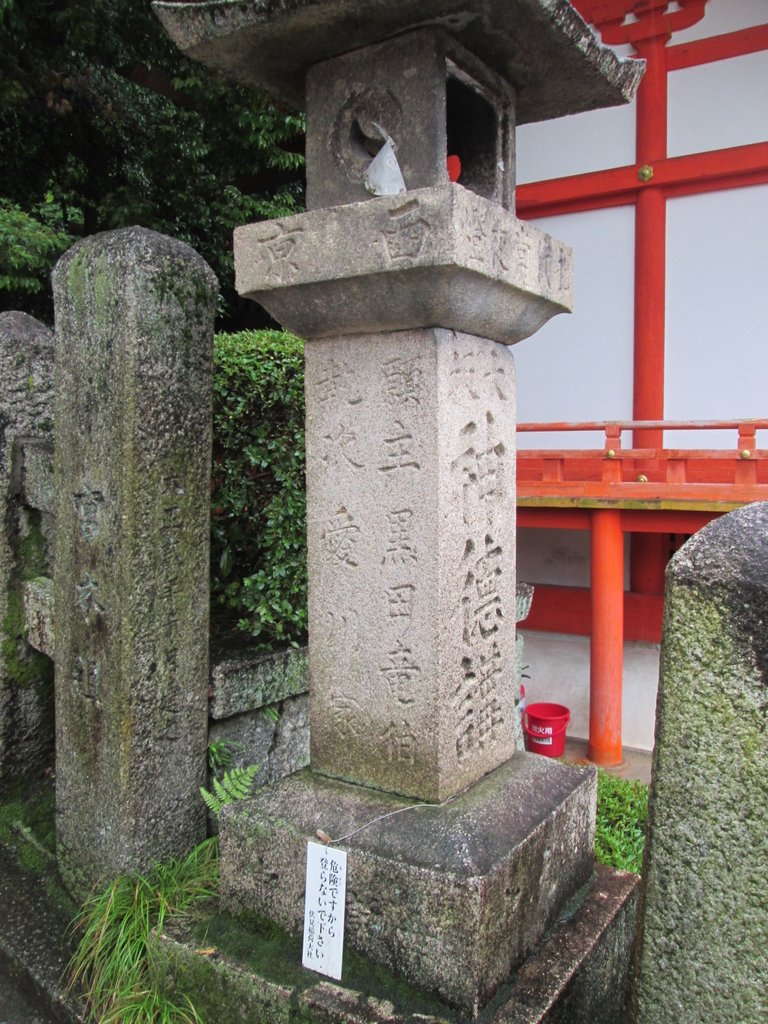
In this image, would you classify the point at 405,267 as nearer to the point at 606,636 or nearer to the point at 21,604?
the point at 21,604

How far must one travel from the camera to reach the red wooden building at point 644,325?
6.50 meters

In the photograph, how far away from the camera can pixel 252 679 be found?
2.44m

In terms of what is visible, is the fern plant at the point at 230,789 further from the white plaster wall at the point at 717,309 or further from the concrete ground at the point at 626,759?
the white plaster wall at the point at 717,309

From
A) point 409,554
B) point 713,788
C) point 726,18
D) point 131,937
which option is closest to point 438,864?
point 409,554

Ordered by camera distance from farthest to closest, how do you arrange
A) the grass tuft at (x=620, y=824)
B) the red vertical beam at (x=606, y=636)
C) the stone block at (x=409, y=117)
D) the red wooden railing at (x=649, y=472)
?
the red vertical beam at (x=606, y=636), the red wooden railing at (x=649, y=472), the grass tuft at (x=620, y=824), the stone block at (x=409, y=117)

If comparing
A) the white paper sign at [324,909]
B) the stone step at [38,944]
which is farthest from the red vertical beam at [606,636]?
the white paper sign at [324,909]

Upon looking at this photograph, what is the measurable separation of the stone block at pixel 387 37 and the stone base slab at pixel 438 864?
174 centimetres

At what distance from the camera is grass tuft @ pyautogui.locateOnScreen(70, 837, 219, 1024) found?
1.88m

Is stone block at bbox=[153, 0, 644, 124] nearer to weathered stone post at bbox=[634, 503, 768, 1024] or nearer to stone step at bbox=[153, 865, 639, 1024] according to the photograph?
weathered stone post at bbox=[634, 503, 768, 1024]

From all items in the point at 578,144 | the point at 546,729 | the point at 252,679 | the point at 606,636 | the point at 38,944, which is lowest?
the point at 546,729

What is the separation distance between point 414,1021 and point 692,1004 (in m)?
0.74

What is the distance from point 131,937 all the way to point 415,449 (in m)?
1.46

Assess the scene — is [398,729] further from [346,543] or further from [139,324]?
[139,324]

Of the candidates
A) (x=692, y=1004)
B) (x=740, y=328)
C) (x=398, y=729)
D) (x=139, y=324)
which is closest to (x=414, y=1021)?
(x=398, y=729)
